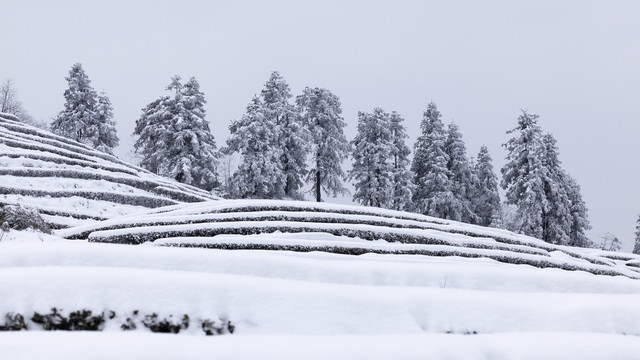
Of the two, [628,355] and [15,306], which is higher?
[15,306]

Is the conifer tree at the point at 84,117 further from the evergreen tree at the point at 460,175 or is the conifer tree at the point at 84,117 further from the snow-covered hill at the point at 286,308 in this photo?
the snow-covered hill at the point at 286,308

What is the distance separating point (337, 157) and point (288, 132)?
Answer: 4.67 metres

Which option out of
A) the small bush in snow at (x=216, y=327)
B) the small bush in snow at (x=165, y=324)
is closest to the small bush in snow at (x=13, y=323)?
the small bush in snow at (x=165, y=324)

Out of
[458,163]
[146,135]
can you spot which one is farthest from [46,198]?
[458,163]

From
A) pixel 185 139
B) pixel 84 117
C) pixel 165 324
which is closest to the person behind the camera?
pixel 165 324

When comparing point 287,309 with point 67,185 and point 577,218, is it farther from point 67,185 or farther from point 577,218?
point 577,218

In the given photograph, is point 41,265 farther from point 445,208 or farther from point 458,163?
point 458,163

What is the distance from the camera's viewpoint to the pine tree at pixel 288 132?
119ft

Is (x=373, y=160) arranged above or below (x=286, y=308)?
above

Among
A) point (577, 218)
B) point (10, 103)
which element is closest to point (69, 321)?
point (577, 218)

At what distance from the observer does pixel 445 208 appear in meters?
36.5

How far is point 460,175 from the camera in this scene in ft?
130

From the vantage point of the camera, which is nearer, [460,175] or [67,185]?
[67,185]

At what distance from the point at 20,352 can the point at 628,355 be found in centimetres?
619
